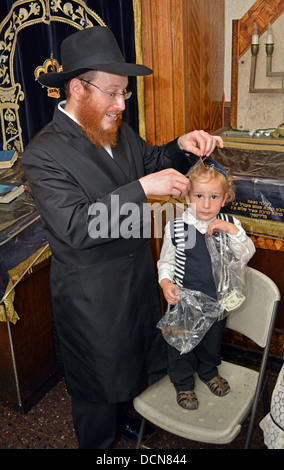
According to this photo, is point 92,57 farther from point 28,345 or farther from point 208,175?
point 28,345

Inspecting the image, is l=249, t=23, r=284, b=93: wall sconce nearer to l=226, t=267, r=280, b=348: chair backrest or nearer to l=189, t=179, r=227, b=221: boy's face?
l=189, t=179, r=227, b=221: boy's face

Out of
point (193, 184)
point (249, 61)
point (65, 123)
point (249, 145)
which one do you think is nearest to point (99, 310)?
point (193, 184)

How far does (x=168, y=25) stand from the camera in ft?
9.01

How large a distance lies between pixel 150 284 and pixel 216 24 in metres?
1.82

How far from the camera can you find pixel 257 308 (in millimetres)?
2053

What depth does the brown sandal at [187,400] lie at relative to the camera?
77.9 inches

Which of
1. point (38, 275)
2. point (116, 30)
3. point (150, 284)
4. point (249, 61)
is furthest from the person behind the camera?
point (249, 61)

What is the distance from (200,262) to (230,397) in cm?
56

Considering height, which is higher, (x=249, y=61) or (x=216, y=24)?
(x=216, y=24)

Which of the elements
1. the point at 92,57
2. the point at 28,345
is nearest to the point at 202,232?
the point at 92,57

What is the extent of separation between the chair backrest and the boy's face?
11.9 inches

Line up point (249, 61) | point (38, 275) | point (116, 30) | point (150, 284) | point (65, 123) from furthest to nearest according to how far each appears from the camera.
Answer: point (249, 61) → point (116, 30) → point (38, 275) → point (150, 284) → point (65, 123)

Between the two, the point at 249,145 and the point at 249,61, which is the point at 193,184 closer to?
the point at 249,145

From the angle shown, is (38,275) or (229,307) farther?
(38,275)
